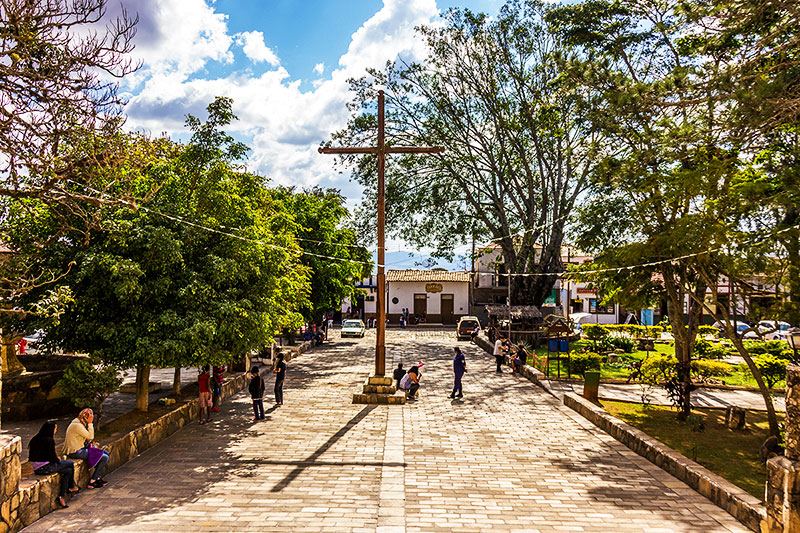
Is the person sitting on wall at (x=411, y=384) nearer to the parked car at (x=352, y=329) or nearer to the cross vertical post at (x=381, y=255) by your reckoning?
the cross vertical post at (x=381, y=255)

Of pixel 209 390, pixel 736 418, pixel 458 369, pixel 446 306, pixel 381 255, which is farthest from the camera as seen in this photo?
pixel 446 306

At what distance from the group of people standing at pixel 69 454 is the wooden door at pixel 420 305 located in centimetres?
3888

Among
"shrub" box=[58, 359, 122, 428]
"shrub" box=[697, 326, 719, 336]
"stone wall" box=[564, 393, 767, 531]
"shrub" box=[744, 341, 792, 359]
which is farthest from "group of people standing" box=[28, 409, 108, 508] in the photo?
"shrub" box=[697, 326, 719, 336]

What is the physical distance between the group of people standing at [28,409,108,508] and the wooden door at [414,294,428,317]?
128 ft

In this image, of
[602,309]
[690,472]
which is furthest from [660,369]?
[602,309]

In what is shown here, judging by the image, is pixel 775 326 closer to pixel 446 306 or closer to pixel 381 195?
pixel 381 195

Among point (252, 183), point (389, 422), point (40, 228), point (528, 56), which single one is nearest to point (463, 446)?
point (389, 422)

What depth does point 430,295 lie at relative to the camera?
47.4 m

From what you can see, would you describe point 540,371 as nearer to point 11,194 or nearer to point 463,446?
point 463,446

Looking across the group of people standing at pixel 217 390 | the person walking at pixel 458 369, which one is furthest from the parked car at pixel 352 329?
the group of people standing at pixel 217 390

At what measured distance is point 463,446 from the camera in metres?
11.2

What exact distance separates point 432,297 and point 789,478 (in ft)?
134

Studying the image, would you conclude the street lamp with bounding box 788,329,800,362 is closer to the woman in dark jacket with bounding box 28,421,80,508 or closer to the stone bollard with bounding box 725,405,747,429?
the stone bollard with bounding box 725,405,747,429

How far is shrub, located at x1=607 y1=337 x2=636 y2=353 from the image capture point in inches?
1038
